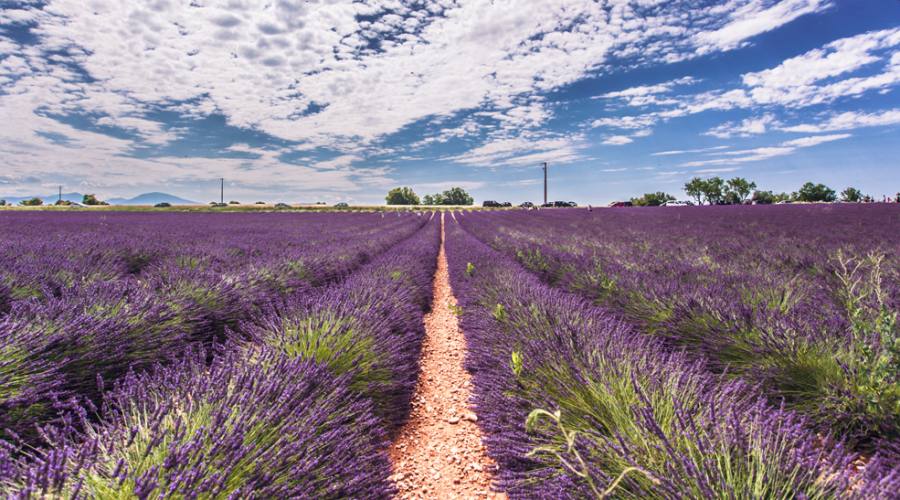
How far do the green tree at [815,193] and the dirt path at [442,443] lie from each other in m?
61.8

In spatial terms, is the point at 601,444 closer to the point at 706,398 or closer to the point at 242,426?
the point at 706,398

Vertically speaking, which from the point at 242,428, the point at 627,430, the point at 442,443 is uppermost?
the point at 242,428

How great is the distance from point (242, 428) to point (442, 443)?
141 cm

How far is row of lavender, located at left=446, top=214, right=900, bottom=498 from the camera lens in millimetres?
1176

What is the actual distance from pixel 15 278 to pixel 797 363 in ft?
21.8

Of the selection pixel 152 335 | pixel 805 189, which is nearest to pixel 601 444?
pixel 152 335

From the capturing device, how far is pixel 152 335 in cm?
273

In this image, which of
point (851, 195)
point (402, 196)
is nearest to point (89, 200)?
point (402, 196)

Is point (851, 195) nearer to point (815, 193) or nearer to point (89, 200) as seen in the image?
point (815, 193)

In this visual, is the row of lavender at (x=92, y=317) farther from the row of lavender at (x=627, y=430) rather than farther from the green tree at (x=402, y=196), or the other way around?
the green tree at (x=402, y=196)

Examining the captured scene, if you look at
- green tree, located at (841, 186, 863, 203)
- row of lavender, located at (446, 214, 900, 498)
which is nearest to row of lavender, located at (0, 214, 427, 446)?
row of lavender, located at (446, 214, 900, 498)

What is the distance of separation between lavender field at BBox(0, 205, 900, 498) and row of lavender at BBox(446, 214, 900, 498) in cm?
1

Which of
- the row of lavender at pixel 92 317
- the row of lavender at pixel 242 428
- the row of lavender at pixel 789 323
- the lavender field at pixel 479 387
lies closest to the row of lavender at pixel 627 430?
the lavender field at pixel 479 387

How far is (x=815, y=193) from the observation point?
1905 inches
